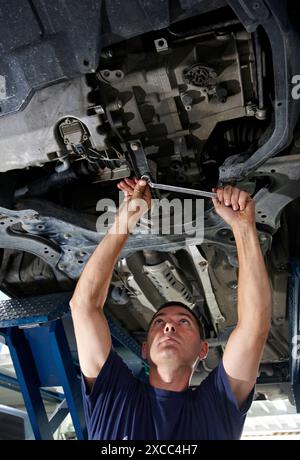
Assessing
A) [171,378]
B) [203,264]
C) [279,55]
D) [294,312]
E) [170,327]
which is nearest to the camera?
[279,55]

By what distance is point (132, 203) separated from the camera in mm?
2105

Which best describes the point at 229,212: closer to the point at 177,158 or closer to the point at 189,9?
the point at 177,158

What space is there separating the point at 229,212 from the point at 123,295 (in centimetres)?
131

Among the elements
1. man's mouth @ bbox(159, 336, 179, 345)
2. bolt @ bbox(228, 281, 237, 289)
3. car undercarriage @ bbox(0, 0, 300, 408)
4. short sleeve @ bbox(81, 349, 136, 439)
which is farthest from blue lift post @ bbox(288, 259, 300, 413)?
short sleeve @ bbox(81, 349, 136, 439)

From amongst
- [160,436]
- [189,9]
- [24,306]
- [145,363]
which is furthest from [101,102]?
[145,363]

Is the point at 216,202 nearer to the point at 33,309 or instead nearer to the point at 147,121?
the point at 147,121

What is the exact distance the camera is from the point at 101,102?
200 centimetres

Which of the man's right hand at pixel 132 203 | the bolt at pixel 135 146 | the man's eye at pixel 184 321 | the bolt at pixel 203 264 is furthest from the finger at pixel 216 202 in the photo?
the bolt at pixel 203 264

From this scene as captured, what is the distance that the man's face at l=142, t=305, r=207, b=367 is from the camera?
1.93 meters

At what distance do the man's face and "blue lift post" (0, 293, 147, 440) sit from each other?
853 millimetres

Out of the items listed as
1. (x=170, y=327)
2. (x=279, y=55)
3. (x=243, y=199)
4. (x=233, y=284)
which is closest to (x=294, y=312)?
(x=233, y=284)

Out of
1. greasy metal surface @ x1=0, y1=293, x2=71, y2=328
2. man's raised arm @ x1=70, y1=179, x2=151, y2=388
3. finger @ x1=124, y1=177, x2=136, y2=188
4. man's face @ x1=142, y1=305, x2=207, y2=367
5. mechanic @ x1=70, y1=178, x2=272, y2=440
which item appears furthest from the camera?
greasy metal surface @ x1=0, y1=293, x2=71, y2=328

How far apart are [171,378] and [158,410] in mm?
175

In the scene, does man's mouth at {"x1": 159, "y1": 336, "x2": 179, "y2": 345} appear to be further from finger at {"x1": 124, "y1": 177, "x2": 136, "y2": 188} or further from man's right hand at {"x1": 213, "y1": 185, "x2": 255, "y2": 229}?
finger at {"x1": 124, "y1": 177, "x2": 136, "y2": 188}
